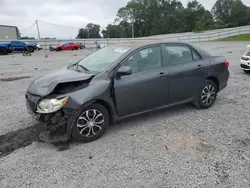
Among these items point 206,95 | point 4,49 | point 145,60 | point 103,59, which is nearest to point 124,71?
point 145,60

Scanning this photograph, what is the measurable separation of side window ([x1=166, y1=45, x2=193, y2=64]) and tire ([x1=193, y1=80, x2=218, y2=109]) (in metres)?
Result: 0.70

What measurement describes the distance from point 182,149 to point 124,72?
148 centimetres

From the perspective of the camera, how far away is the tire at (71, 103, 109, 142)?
10.8ft

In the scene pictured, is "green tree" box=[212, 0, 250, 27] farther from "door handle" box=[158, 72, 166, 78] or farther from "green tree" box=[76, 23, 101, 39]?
"door handle" box=[158, 72, 166, 78]

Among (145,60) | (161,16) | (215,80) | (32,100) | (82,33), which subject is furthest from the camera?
(161,16)

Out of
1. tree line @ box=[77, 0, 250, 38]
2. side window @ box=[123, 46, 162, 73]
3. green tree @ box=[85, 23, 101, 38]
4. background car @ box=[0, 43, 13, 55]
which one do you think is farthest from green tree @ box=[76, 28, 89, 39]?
side window @ box=[123, 46, 162, 73]

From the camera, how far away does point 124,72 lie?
3.45 m

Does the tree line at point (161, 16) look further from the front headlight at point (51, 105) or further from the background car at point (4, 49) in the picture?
the front headlight at point (51, 105)

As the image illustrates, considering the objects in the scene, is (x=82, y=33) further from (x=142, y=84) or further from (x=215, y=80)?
(x=142, y=84)

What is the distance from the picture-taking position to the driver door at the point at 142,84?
11.8 ft

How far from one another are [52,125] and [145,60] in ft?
6.41

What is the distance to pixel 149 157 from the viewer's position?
9.84 feet

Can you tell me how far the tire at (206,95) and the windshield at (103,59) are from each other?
6.29 ft

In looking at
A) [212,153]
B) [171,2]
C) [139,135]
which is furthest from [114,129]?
[171,2]
